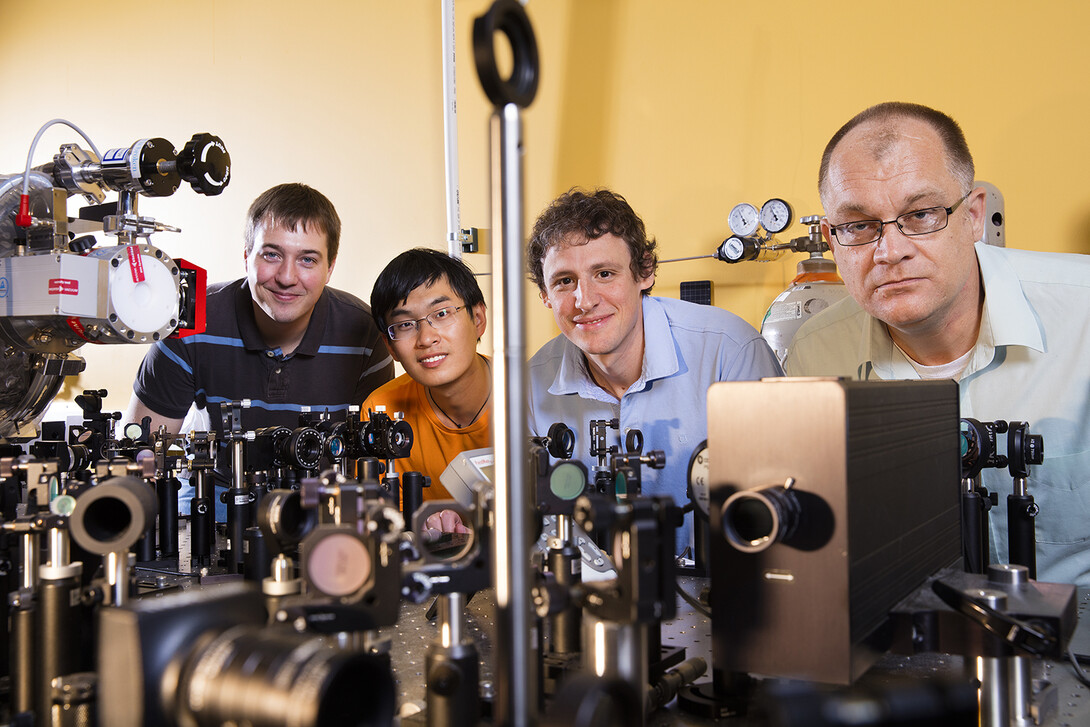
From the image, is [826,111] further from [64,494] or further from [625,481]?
[64,494]

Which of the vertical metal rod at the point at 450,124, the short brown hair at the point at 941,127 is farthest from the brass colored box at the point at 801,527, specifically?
the vertical metal rod at the point at 450,124

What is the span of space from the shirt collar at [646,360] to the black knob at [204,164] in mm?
971

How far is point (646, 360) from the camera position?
6.73 feet

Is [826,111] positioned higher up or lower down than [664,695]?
higher up

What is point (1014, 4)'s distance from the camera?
9.20ft

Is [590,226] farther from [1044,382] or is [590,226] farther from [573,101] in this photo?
[573,101]

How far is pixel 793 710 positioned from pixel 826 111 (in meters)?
3.04

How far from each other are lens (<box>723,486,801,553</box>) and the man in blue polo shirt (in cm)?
197

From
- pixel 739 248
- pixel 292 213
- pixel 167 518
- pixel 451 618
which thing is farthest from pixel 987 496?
pixel 292 213

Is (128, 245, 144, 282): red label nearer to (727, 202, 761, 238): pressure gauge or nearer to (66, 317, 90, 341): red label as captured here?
(66, 317, 90, 341): red label

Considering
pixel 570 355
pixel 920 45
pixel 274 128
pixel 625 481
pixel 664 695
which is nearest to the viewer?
pixel 664 695

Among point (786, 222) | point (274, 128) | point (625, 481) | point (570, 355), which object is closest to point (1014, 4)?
point (786, 222)

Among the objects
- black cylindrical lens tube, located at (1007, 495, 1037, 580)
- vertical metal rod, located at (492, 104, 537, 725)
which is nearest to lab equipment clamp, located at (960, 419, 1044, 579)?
black cylindrical lens tube, located at (1007, 495, 1037, 580)

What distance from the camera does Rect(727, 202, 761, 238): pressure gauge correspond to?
10.3 feet
